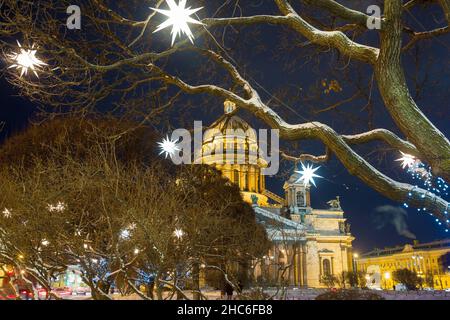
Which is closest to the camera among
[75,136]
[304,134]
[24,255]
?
[304,134]

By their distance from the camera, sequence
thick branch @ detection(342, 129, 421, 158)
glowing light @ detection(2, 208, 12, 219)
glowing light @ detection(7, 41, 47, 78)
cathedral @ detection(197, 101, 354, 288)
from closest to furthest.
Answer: glowing light @ detection(7, 41, 47, 78)
thick branch @ detection(342, 129, 421, 158)
glowing light @ detection(2, 208, 12, 219)
cathedral @ detection(197, 101, 354, 288)

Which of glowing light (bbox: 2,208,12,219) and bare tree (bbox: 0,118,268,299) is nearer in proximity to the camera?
bare tree (bbox: 0,118,268,299)

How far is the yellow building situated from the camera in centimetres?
8177

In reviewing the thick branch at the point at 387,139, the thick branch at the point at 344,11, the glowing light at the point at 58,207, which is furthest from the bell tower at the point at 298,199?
the thick branch at the point at 344,11

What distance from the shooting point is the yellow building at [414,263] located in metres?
81.8

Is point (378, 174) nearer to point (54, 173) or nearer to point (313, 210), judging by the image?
point (54, 173)

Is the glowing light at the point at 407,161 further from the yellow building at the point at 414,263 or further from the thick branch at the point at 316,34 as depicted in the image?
the yellow building at the point at 414,263

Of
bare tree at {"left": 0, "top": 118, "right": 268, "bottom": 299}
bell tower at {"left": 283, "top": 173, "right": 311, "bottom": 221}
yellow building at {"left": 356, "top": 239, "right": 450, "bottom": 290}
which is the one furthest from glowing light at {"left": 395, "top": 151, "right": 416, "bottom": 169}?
yellow building at {"left": 356, "top": 239, "right": 450, "bottom": 290}

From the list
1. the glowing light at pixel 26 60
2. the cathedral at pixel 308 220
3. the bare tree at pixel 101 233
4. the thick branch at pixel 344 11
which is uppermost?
the cathedral at pixel 308 220

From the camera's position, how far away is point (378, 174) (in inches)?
228

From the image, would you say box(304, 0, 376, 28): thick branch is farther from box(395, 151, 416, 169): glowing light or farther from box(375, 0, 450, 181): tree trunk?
box(395, 151, 416, 169): glowing light

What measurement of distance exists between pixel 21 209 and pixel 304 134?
886cm

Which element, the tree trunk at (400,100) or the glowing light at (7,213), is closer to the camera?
the tree trunk at (400,100)
